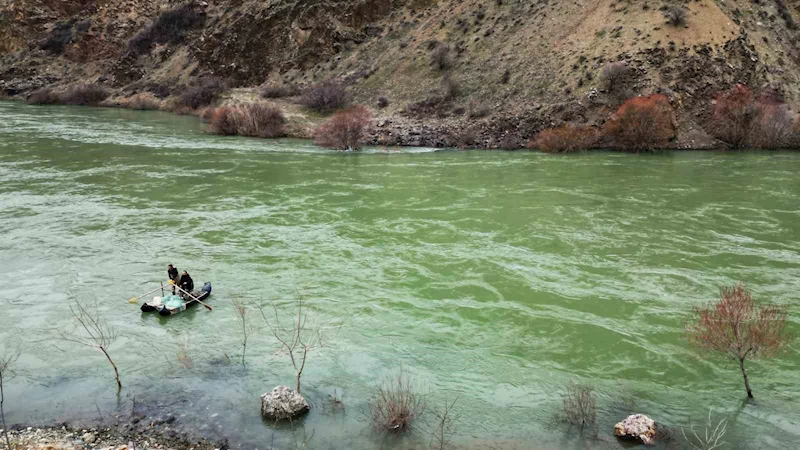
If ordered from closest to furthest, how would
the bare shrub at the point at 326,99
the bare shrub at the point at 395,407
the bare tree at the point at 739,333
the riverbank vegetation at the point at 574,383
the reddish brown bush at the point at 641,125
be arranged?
the riverbank vegetation at the point at 574,383 < the bare shrub at the point at 395,407 < the bare tree at the point at 739,333 < the reddish brown bush at the point at 641,125 < the bare shrub at the point at 326,99

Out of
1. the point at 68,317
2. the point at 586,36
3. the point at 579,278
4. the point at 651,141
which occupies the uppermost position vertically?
the point at 586,36

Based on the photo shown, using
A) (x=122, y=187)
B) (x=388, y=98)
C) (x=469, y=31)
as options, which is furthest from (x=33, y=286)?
(x=469, y=31)

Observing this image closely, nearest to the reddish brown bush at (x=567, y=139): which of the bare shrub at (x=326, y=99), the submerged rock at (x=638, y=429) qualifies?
the bare shrub at (x=326, y=99)

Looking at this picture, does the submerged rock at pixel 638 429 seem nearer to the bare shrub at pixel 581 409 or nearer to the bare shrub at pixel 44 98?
the bare shrub at pixel 581 409

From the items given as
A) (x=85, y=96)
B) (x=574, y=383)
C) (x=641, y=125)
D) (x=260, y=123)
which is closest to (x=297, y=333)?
(x=574, y=383)

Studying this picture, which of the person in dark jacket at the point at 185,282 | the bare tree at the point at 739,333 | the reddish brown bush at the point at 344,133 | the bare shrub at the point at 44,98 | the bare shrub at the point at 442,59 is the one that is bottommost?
the person in dark jacket at the point at 185,282

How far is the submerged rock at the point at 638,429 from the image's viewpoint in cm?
916

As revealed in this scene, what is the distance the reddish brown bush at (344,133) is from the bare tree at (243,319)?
2399cm

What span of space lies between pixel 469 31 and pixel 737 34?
19901 millimetres

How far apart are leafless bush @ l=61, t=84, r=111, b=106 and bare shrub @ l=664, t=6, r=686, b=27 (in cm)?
5823

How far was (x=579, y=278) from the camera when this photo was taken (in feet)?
52.9

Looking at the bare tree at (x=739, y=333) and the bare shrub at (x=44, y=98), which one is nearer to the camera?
the bare tree at (x=739, y=333)

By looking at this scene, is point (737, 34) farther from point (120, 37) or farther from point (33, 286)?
point (120, 37)

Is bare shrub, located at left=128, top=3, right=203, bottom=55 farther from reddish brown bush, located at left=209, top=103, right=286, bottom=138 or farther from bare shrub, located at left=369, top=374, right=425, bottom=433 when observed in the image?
bare shrub, located at left=369, top=374, right=425, bottom=433
